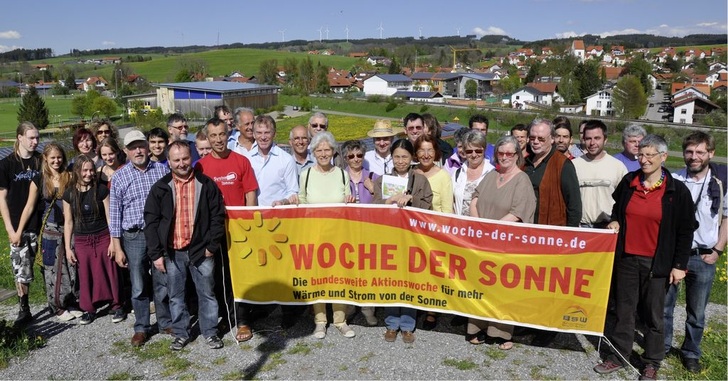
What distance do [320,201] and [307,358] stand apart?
1690 mm

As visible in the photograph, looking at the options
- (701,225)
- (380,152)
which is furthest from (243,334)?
(701,225)

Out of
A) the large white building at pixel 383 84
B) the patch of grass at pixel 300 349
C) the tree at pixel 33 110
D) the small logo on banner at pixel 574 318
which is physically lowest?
the patch of grass at pixel 300 349

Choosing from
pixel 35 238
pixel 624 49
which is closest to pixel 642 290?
pixel 35 238

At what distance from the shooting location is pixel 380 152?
670 cm

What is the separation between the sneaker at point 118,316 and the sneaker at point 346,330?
2.69m

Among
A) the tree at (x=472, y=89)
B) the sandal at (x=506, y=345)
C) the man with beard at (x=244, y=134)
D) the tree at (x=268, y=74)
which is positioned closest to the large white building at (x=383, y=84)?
the tree at (x=472, y=89)

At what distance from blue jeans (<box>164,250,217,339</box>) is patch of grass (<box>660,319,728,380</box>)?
4.73 m

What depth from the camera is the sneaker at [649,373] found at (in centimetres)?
507

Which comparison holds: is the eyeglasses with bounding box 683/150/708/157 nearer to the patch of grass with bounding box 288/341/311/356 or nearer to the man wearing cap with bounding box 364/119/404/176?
the man wearing cap with bounding box 364/119/404/176

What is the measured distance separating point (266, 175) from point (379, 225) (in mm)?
1563

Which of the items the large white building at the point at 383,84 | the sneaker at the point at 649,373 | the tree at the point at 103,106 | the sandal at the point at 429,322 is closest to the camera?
the sneaker at the point at 649,373

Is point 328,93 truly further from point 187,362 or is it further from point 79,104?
point 187,362

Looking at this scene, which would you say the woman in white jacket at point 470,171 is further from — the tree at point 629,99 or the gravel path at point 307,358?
the tree at point 629,99

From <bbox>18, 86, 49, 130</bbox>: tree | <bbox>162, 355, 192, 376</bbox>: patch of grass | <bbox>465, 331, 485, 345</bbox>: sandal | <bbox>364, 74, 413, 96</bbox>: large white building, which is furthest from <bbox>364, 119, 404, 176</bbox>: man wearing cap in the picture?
<bbox>364, 74, 413, 96</bbox>: large white building
